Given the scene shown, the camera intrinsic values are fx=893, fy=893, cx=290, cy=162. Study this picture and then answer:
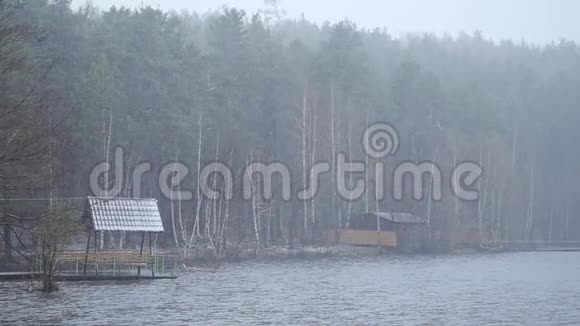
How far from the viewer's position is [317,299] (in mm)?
34688

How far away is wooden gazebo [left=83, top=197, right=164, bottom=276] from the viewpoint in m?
41.0

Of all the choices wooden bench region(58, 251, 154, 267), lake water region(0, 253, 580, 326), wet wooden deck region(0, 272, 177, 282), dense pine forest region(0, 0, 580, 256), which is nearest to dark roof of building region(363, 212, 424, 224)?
dense pine forest region(0, 0, 580, 256)

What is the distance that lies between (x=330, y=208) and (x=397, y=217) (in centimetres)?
521

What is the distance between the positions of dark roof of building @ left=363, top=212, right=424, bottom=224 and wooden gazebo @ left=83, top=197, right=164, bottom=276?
27165 mm

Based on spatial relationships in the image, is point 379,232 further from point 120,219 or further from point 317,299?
point 317,299

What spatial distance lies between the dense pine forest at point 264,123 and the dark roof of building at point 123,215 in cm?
247

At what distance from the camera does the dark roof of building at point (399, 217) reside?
66750mm

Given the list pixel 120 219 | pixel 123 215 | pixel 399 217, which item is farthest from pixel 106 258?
pixel 399 217

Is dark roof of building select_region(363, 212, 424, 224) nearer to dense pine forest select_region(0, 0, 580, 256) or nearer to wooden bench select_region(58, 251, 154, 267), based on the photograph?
dense pine forest select_region(0, 0, 580, 256)

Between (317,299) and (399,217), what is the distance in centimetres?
3387

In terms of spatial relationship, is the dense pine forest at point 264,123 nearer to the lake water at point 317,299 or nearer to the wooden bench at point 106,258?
the wooden bench at point 106,258

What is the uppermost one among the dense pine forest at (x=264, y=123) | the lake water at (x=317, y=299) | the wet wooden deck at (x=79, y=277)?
the dense pine forest at (x=264, y=123)

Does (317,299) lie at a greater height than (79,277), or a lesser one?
lesser

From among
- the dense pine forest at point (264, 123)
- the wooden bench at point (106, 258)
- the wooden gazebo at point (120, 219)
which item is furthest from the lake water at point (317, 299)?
the dense pine forest at point (264, 123)
